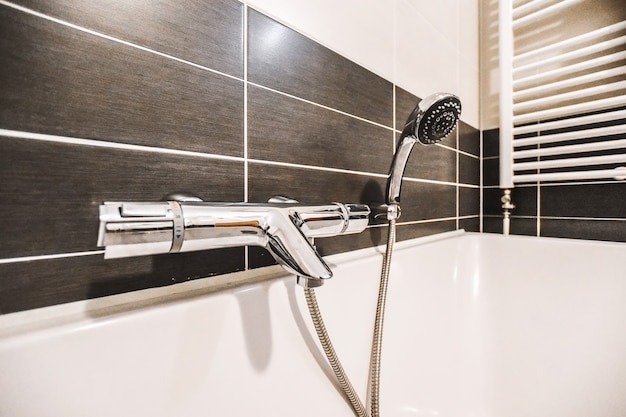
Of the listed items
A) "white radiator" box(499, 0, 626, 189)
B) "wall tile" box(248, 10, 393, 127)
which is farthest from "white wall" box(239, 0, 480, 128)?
"white radiator" box(499, 0, 626, 189)

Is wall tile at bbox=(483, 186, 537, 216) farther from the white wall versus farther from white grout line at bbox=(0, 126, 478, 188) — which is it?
white grout line at bbox=(0, 126, 478, 188)

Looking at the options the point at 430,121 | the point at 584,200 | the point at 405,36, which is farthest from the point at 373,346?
the point at 584,200

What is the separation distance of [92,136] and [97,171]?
0.14 ft

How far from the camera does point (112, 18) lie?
0.39 m

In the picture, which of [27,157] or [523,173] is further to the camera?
[523,173]

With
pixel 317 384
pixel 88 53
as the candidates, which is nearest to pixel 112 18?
pixel 88 53

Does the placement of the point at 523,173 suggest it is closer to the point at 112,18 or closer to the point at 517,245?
the point at 517,245

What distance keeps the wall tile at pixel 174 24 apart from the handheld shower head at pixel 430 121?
1.13 feet

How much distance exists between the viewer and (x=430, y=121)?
0.58 m

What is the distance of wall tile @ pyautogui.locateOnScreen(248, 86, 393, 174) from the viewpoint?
21.2 inches

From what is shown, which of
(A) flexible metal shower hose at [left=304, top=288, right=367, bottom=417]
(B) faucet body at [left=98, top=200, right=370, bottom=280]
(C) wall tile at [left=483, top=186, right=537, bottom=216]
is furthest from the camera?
(C) wall tile at [left=483, top=186, right=537, bottom=216]

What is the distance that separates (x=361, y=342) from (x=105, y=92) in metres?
0.57

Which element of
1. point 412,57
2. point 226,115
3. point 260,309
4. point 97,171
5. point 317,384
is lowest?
point 317,384

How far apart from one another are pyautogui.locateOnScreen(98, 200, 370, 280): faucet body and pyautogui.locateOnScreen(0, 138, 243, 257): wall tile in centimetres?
12
